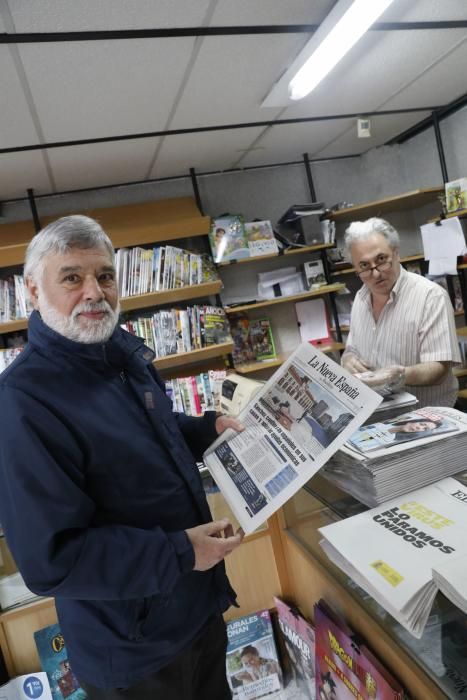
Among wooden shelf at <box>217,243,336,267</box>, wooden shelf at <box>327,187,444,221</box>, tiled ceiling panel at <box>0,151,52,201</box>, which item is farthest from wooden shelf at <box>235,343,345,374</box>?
tiled ceiling panel at <box>0,151,52,201</box>

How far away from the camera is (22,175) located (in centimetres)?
255

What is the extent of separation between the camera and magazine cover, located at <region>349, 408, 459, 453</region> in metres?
0.91

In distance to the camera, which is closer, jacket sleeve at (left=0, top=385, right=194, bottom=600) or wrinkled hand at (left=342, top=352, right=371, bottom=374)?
jacket sleeve at (left=0, top=385, right=194, bottom=600)

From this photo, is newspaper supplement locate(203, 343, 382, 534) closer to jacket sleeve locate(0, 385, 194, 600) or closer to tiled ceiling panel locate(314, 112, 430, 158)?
jacket sleeve locate(0, 385, 194, 600)

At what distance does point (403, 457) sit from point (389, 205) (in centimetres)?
276

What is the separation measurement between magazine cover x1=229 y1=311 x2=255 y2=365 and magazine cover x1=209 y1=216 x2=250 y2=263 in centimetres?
46

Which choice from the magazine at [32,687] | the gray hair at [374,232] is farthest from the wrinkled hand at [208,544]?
the gray hair at [374,232]

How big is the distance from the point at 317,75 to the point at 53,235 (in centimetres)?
154

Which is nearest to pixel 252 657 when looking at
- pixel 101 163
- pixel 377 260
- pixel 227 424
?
pixel 227 424

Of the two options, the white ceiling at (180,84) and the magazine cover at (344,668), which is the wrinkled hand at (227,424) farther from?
the white ceiling at (180,84)

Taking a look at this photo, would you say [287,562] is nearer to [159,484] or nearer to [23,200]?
[159,484]

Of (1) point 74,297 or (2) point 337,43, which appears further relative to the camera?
(2) point 337,43

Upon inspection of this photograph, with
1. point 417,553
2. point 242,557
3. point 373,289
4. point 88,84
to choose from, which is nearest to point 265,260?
point 373,289

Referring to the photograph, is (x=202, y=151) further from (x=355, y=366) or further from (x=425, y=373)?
(x=425, y=373)
